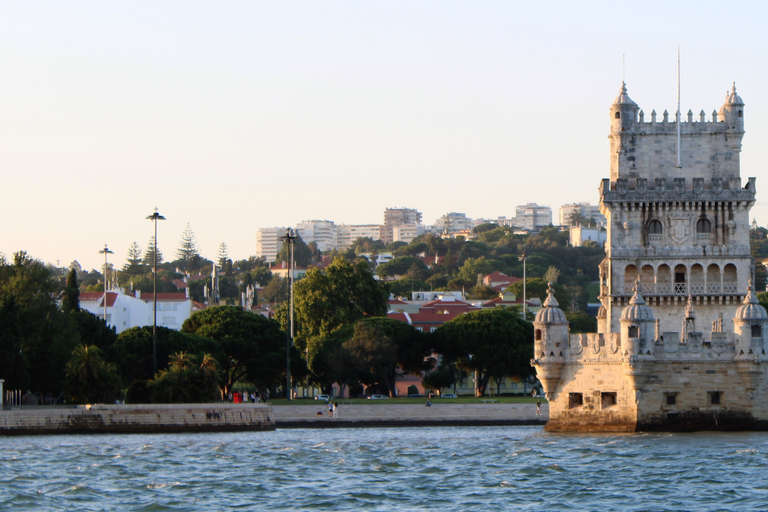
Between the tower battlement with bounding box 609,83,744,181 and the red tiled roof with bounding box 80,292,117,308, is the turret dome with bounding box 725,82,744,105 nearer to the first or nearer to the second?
the tower battlement with bounding box 609,83,744,181

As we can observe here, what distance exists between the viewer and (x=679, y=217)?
6662cm

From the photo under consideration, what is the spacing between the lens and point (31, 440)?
59125mm

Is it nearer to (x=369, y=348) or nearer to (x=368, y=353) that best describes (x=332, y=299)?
(x=368, y=353)

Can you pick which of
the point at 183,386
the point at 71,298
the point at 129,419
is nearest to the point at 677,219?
the point at 183,386

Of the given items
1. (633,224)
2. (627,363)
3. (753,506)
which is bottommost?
(753,506)

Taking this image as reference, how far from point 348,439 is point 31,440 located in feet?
44.8

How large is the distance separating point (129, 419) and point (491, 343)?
133 feet

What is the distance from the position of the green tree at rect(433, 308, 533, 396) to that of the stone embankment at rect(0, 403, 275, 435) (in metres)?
35.3

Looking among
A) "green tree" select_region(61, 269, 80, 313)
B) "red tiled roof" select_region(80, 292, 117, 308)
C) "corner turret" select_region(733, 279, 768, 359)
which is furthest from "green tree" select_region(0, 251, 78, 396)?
"red tiled roof" select_region(80, 292, 117, 308)

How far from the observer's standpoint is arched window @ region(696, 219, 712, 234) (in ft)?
219

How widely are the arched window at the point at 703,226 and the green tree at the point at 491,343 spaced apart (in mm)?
31330

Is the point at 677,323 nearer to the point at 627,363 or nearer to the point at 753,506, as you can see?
the point at 627,363

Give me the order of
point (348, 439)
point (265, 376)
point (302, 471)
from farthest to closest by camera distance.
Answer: point (265, 376) → point (348, 439) → point (302, 471)

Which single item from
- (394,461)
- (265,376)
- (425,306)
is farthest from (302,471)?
(425,306)
